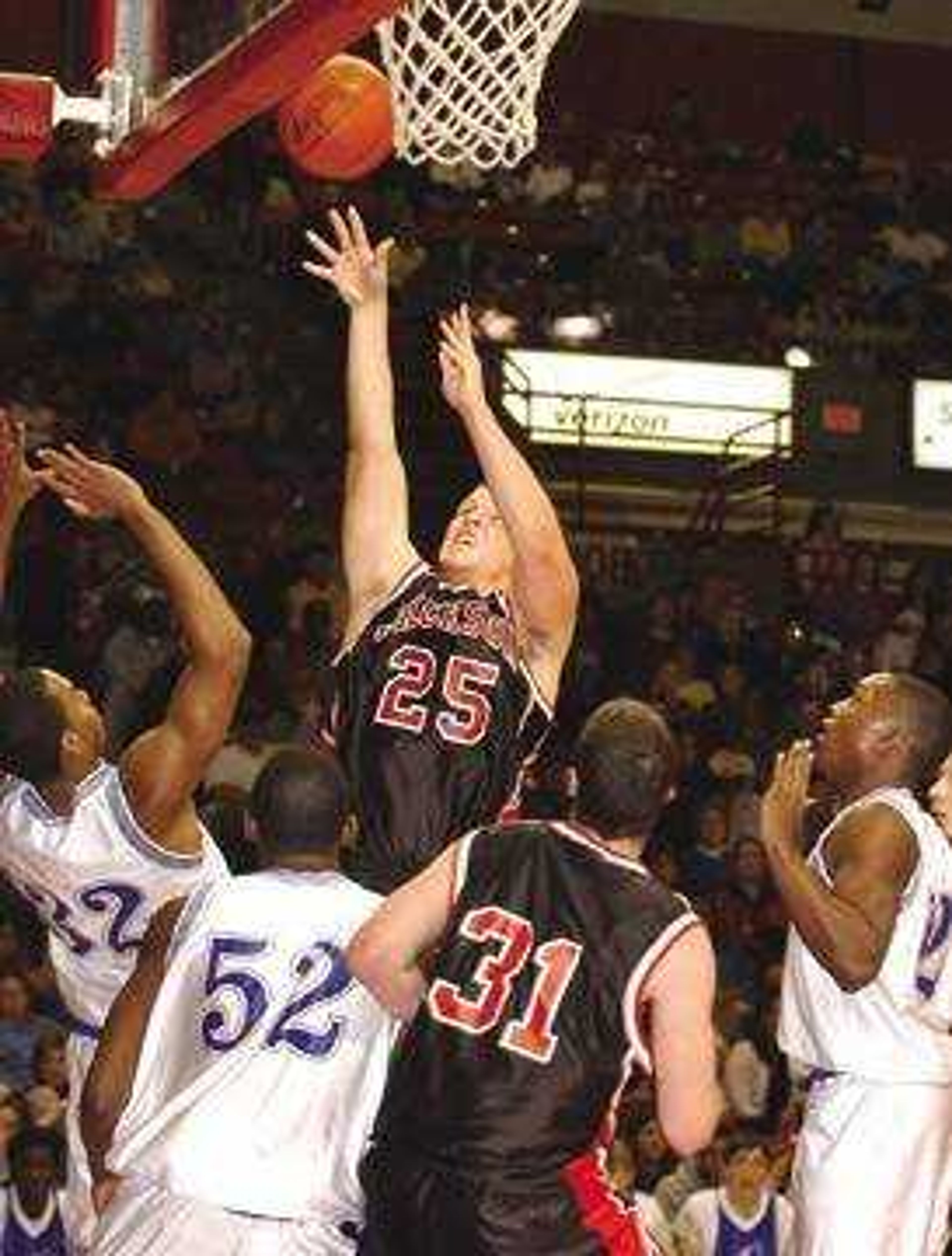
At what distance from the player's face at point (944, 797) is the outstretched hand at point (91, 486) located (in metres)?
2.09

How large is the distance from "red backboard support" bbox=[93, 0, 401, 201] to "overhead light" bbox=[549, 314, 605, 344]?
12.2 metres

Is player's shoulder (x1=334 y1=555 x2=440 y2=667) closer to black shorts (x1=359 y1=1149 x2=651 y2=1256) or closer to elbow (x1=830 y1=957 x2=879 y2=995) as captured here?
elbow (x1=830 y1=957 x2=879 y2=995)

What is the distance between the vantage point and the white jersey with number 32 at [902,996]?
6293mm

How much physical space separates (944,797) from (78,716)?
2132 millimetres

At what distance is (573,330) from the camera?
62.4 feet

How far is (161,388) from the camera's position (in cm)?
1647

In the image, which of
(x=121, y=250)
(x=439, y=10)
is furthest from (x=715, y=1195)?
(x=121, y=250)

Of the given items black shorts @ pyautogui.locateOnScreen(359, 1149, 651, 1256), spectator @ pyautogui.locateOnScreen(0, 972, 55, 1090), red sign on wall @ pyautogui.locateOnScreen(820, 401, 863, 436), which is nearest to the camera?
black shorts @ pyautogui.locateOnScreen(359, 1149, 651, 1256)

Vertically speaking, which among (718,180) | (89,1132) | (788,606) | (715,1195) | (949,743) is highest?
(718,180)

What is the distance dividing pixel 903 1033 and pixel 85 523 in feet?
33.0

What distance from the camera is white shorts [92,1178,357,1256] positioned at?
17.5 ft

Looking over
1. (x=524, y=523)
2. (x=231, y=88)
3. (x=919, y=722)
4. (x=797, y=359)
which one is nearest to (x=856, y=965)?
(x=919, y=722)

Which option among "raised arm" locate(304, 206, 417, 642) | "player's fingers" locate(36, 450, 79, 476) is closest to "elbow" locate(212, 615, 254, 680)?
"player's fingers" locate(36, 450, 79, 476)

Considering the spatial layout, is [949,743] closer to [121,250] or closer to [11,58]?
[121,250]
